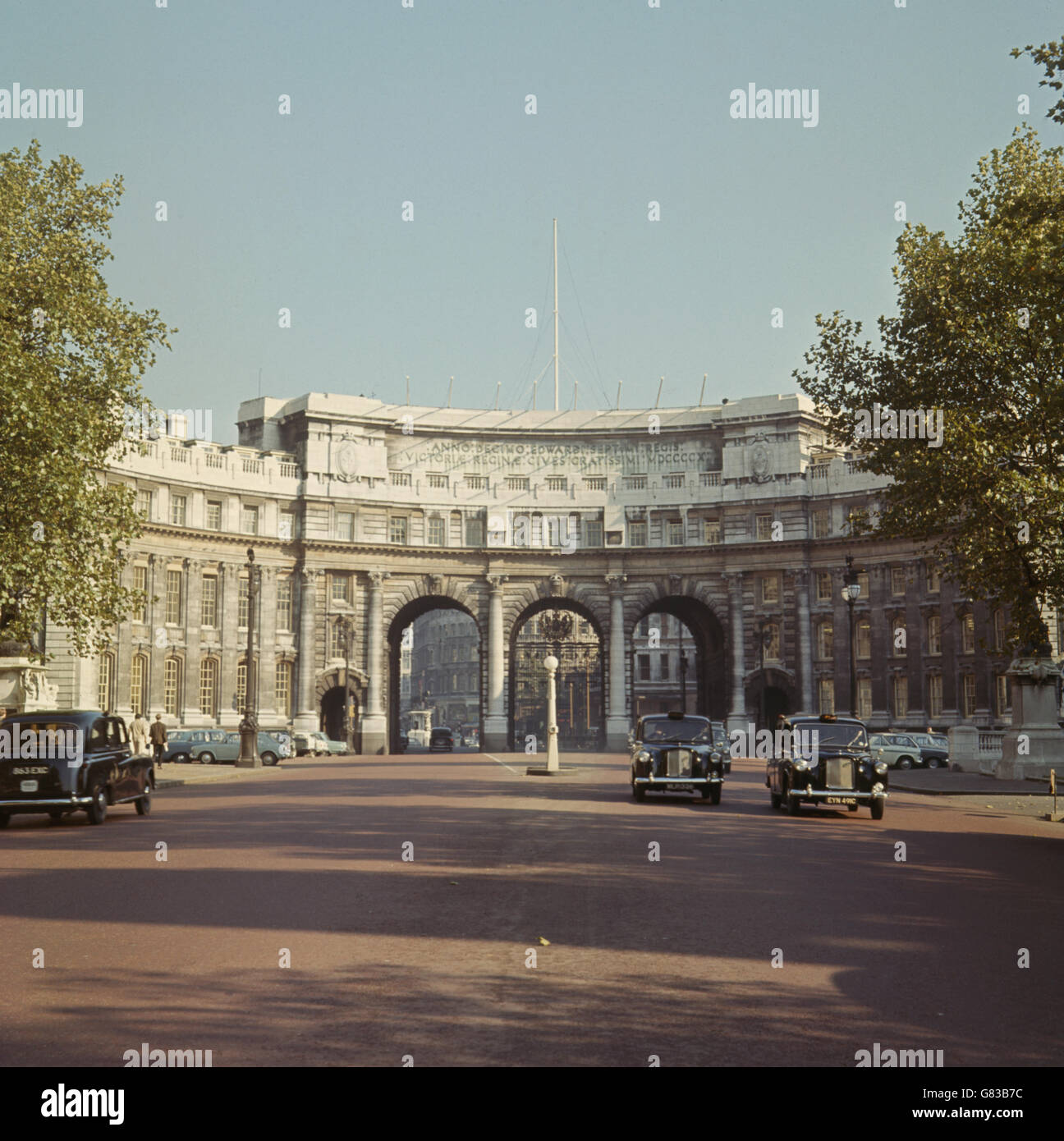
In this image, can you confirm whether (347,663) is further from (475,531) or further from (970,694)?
(970,694)

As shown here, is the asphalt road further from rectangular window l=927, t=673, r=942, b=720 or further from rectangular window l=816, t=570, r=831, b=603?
rectangular window l=816, t=570, r=831, b=603

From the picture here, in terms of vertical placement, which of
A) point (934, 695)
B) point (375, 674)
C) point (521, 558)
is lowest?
point (934, 695)

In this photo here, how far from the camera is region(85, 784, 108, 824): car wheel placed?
21891 millimetres

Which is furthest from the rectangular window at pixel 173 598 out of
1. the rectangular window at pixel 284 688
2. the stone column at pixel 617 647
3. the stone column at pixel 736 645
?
the stone column at pixel 736 645

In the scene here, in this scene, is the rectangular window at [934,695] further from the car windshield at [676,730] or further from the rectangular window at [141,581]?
the car windshield at [676,730]

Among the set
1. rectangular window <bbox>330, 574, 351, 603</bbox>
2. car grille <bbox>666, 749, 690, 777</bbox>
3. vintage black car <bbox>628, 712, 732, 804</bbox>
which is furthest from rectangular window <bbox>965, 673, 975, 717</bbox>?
car grille <bbox>666, 749, 690, 777</bbox>

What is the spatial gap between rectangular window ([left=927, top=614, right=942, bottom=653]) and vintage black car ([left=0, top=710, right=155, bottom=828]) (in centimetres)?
5295

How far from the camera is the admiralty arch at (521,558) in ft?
222

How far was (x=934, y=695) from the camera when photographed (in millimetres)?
67000

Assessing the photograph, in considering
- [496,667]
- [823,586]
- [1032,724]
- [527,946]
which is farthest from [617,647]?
[527,946]

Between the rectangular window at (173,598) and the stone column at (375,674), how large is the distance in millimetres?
11495

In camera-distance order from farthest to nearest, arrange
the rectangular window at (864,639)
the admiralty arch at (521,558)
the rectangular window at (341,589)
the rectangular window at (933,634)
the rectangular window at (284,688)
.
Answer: the rectangular window at (341,589), the rectangular window at (284,688), the rectangular window at (864,639), the admiralty arch at (521,558), the rectangular window at (933,634)

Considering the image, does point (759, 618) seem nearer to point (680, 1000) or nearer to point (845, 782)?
point (845, 782)

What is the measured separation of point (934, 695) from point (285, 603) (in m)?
36.3
